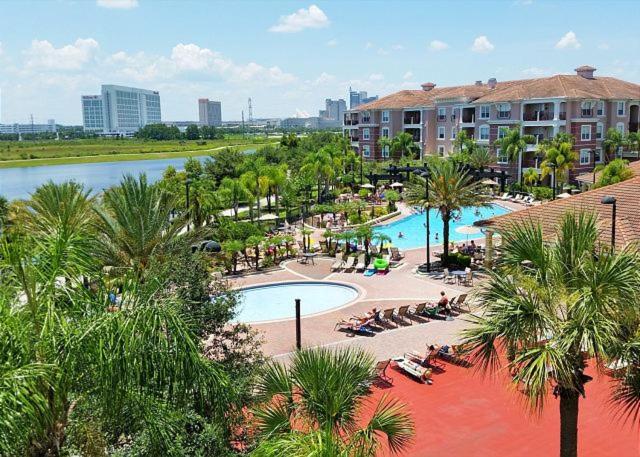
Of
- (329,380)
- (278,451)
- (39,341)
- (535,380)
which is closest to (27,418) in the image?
(39,341)

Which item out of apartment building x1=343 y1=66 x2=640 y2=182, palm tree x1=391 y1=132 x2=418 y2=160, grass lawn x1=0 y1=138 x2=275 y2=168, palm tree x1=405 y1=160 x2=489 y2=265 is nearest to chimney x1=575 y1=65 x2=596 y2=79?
apartment building x1=343 y1=66 x2=640 y2=182

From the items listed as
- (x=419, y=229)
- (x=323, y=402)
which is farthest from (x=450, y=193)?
(x=323, y=402)

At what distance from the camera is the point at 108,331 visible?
6.81 metres

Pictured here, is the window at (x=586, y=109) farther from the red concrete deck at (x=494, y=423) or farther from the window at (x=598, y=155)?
the red concrete deck at (x=494, y=423)

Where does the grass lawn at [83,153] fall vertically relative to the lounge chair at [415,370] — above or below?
above

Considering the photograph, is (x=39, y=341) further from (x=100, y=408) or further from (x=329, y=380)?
(x=329, y=380)

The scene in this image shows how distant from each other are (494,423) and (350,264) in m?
17.3

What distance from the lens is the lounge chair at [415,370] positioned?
51.6 feet

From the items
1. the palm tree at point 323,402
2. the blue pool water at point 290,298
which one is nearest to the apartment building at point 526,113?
the blue pool water at point 290,298

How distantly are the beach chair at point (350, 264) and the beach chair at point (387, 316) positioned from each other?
807cm

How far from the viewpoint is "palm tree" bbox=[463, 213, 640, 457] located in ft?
26.5

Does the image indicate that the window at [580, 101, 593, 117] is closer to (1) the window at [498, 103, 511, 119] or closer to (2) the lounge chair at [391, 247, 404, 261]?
(1) the window at [498, 103, 511, 119]

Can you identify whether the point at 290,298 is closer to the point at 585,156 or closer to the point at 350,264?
the point at 350,264

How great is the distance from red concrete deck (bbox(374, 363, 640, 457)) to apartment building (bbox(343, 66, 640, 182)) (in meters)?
44.3
